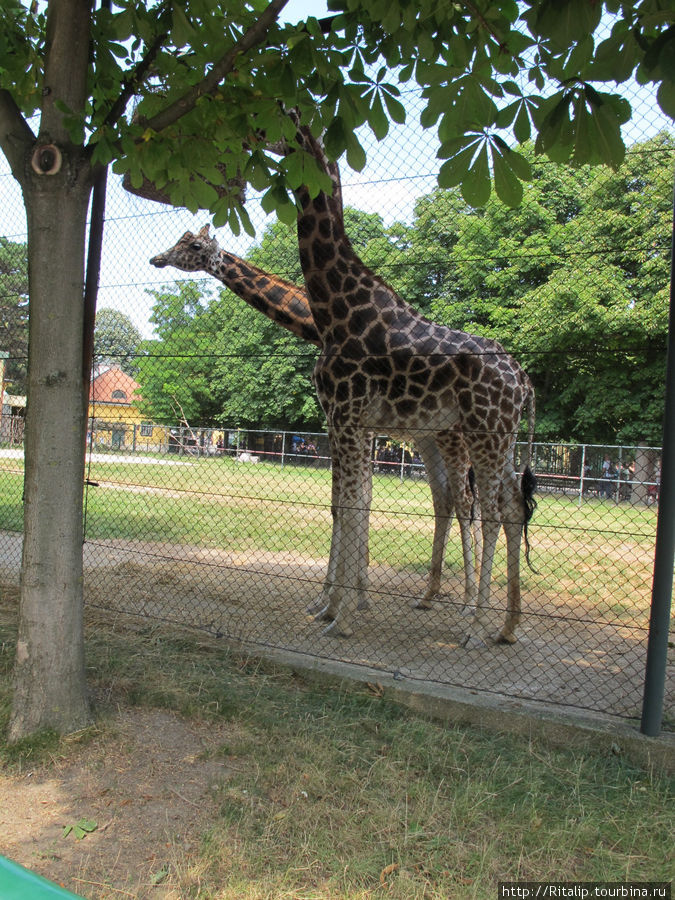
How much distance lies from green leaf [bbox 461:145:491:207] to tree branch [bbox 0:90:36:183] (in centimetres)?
203

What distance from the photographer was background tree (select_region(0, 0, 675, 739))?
2357 mm

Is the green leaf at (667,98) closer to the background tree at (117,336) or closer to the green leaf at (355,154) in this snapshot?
the green leaf at (355,154)

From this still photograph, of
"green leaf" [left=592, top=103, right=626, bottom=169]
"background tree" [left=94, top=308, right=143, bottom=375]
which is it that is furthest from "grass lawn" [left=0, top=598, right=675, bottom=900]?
"background tree" [left=94, top=308, right=143, bottom=375]

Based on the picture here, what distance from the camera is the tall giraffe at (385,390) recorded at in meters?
4.64

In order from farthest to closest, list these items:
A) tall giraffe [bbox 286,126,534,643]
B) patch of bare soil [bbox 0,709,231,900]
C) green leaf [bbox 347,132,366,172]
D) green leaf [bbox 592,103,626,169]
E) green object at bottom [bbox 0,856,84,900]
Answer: tall giraffe [bbox 286,126,534,643] → green leaf [bbox 347,132,366,172] → patch of bare soil [bbox 0,709,231,900] → green leaf [bbox 592,103,626,169] → green object at bottom [bbox 0,856,84,900]

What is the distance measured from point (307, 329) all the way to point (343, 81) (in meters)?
3.14

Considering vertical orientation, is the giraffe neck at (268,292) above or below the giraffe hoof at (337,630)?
above

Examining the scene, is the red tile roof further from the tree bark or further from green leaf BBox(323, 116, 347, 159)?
green leaf BBox(323, 116, 347, 159)

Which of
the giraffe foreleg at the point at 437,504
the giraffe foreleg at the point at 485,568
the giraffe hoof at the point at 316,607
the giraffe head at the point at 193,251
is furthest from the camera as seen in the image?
the giraffe head at the point at 193,251

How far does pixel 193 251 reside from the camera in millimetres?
5820

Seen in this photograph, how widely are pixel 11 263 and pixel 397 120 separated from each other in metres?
5.37

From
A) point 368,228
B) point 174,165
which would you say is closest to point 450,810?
point 174,165

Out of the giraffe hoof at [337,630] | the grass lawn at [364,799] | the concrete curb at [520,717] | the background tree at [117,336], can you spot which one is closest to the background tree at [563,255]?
the concrete curb at [520,717]

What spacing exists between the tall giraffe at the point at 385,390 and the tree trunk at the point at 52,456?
6.62ft
